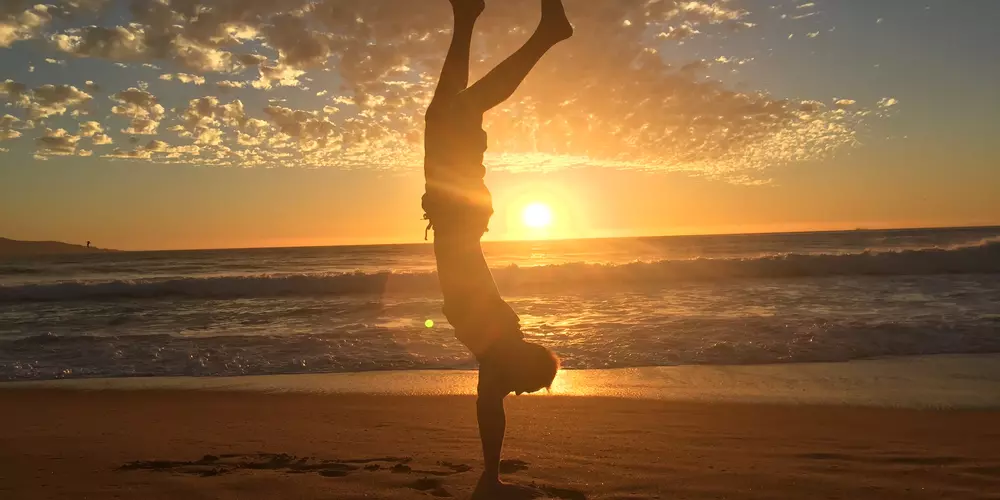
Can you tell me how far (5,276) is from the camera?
1582 inches

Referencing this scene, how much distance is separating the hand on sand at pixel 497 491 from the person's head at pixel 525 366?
809 millimetres

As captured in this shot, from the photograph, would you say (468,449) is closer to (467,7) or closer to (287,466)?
(287,466)

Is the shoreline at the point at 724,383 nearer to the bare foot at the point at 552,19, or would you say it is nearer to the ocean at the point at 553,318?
the ocean at the point at 553,318

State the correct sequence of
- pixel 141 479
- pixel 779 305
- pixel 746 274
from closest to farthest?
pixel 141 479
pixel 779 305
pixel 746 274

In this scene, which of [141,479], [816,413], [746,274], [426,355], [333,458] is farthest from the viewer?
[746,274]

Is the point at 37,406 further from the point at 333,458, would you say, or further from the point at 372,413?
the point at 333,458

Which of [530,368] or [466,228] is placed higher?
[466,228]

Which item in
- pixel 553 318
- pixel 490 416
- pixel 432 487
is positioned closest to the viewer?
pixel 490 416

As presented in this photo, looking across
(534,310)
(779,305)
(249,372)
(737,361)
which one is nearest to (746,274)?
(779,305)

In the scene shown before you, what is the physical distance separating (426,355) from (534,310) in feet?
22.6

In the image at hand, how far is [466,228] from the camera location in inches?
150

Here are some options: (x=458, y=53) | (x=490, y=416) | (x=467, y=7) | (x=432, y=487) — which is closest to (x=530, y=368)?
(x=490, y=416)

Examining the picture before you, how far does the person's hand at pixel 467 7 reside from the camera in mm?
3762

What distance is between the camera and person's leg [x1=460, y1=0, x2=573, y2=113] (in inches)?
137
